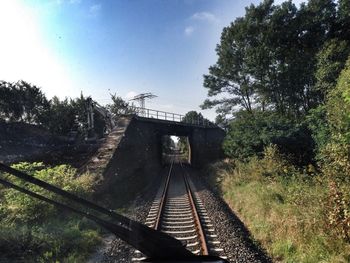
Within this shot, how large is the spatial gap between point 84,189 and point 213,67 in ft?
102

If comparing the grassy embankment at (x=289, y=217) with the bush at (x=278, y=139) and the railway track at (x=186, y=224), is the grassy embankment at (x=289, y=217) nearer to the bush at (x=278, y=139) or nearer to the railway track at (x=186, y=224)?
the railway track at (x=186, y=224)

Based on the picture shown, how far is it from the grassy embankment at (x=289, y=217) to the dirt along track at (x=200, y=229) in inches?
21.2

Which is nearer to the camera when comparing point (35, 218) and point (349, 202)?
point (349, 202)

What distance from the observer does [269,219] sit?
10.7 metres

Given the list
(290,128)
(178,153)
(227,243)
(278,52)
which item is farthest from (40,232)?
(178,153)

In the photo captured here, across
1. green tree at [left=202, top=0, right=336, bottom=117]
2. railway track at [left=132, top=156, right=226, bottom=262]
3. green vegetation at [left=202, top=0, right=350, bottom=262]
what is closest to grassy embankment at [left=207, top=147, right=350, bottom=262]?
green vegetation at [left=202, top=0, right=350, bottom=262]

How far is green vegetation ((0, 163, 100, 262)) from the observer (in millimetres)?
8461

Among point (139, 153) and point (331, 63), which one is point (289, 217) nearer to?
point (331, 63)

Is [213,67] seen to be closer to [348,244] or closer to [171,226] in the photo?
[171,226]

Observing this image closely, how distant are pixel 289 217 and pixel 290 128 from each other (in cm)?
1142

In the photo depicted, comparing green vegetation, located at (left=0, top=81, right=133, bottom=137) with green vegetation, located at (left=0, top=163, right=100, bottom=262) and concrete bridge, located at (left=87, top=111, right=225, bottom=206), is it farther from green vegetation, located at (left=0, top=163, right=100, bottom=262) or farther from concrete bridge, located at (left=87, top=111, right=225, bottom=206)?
green vegetation, located at (left=0, top=163, right=100, bottom=262)

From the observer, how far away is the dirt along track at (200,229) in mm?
8665

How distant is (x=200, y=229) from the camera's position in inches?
414

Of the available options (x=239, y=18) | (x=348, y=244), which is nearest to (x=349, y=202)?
(x=348, y=244)
